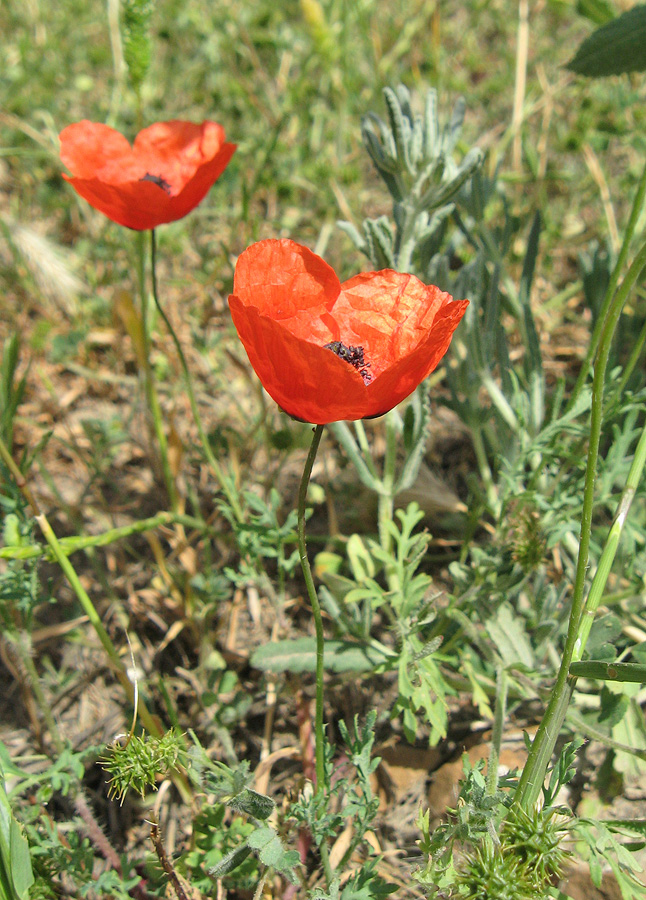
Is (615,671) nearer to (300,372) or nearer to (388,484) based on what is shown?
(300,372)

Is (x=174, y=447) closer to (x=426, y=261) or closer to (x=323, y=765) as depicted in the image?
(x=426, y=261)

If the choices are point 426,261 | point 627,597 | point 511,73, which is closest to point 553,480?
point 627,597

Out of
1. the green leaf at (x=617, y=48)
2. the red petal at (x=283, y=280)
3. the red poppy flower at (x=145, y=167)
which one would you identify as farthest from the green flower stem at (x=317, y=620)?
the green leaf at (x=617, y=48)

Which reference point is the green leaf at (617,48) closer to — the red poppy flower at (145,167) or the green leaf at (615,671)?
the red poppy flower at (145,167)

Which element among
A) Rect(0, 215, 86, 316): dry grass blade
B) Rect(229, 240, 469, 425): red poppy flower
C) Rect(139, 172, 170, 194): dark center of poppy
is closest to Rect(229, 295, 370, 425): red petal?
Rect(229, 240, 469, 425): red poppy flower

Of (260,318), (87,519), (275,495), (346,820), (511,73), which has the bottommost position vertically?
(346,820)
